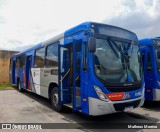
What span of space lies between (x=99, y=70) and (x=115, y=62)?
0.65 meters

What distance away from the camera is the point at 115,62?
627cm

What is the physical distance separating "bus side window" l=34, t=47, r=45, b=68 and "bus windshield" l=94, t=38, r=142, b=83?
399cm

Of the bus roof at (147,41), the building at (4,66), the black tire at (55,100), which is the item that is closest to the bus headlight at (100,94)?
the black tire at (55,100)

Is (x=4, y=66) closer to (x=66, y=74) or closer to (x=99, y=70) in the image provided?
(x=66, y=74)

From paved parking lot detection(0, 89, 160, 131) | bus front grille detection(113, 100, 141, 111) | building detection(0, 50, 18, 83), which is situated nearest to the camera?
bus front grille detection(113, 100, 141, 111)

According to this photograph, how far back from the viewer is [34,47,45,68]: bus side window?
9.49 m

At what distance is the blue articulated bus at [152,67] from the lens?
836 centimetres

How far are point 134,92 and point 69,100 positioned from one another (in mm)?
2228

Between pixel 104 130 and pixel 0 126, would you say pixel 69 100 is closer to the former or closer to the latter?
pixel 104 130

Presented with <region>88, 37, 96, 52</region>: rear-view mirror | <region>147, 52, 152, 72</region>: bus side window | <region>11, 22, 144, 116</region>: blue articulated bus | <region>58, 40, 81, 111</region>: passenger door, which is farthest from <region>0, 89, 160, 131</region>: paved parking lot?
<region>88, 37, 96, 52</region>: rear-view mirror

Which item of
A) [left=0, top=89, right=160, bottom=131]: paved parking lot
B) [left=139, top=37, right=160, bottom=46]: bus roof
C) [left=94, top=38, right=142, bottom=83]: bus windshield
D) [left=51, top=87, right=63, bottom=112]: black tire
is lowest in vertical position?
[left=0, top=89, right=160, bottom=131]: paved parking lot

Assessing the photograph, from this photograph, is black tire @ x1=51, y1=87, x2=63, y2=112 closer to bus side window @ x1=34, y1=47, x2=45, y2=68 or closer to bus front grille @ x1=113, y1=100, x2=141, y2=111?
bus side window @ x1=34, y1=47, x2=45, y2=68

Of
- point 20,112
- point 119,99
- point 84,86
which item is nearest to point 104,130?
point 119,99

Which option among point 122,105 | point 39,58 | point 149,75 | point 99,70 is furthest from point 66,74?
point 149,75
